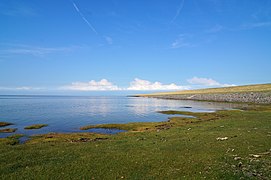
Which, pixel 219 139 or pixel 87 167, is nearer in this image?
pixel 87 167

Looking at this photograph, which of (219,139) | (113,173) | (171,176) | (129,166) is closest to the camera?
(171,176)

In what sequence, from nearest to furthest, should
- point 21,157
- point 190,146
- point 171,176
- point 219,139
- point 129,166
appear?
1. point 171,176
2. point 129,166
3. point 21,157
4. point 190,146
5. point 219,139

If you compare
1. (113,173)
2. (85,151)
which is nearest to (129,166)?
(113,173)

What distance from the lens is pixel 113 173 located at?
17.7 meters

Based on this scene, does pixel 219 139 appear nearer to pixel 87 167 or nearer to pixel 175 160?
pixel 175 160

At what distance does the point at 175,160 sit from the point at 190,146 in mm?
5728

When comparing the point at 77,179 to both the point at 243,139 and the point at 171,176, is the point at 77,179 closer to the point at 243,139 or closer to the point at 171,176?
the point at 171,176

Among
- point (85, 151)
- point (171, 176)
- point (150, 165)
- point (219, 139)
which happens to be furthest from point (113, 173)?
point (219, 139)

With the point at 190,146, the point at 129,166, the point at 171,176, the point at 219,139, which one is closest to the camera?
the point at 171,176

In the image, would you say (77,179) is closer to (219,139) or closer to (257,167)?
(257,167)

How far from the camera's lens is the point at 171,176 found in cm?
1645

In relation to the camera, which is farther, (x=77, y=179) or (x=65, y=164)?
(x=65, y=164)

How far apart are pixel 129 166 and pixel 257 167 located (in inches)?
419

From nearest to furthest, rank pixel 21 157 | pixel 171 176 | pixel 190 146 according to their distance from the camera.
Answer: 1. pixel 171 176
2. pixel 21 157
3. pixel 190 146
